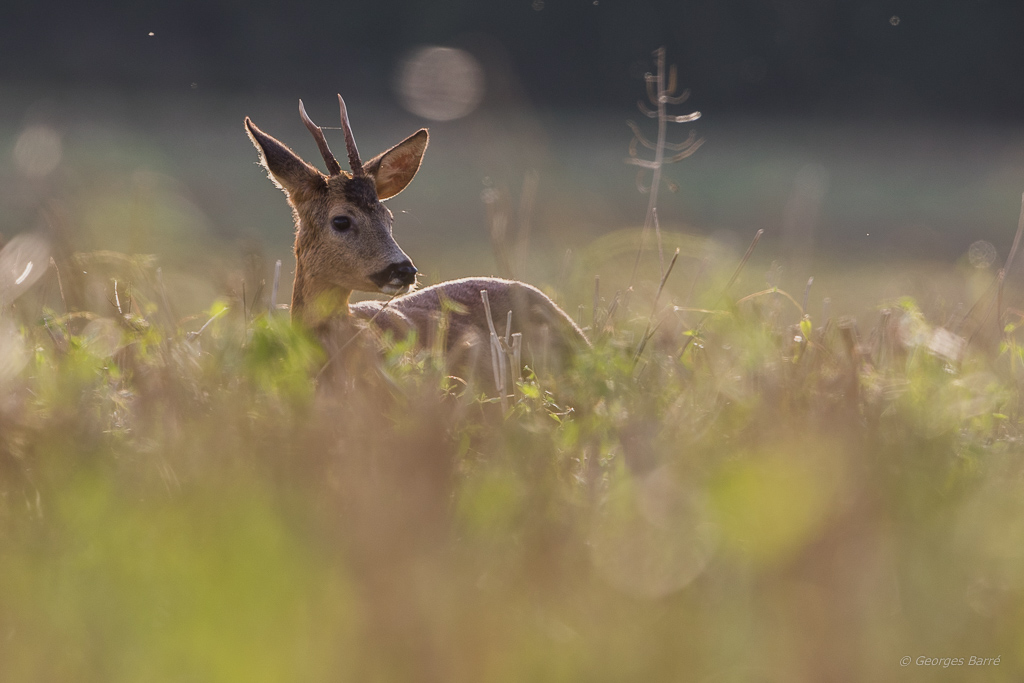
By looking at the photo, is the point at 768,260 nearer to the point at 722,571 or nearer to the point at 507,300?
the point at 507,300

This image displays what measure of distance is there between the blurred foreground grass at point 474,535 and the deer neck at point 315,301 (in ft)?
7.70

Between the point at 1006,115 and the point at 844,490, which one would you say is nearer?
the point at 844,490

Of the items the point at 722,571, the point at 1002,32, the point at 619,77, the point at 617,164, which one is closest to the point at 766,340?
the point at 722,571

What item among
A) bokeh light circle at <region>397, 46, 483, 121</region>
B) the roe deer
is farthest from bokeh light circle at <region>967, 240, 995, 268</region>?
bokeh light circle at <region>397, 46, 483, 121</region>

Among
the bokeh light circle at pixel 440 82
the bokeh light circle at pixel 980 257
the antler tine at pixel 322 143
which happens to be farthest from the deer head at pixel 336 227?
Result: the bokeh light circle at pixel 440 82

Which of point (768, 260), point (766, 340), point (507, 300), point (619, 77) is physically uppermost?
point (619, 77)

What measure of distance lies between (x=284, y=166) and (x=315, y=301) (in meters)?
0.68

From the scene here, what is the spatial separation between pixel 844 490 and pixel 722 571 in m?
0.27

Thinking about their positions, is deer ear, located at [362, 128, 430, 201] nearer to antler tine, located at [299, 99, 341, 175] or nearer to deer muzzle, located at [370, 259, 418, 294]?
antler tine, located at [299, 99, 341, 175]

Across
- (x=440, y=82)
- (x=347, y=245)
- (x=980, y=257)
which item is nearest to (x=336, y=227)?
(x=347, y=245)

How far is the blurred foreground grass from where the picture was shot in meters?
1.43

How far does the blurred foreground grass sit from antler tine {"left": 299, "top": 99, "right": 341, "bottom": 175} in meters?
2.49

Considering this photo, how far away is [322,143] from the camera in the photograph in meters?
4.70

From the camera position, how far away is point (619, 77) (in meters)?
26.0
